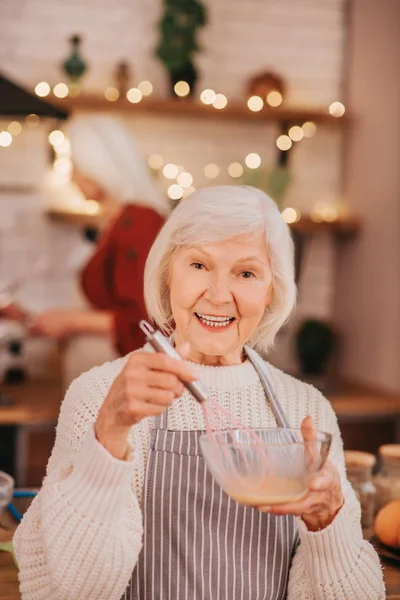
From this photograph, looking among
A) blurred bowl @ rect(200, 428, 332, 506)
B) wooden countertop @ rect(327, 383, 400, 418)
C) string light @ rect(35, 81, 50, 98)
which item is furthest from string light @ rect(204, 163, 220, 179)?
blurred bowl @ rect(200, 428, 332, 506)

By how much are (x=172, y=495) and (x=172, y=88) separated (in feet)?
9.21

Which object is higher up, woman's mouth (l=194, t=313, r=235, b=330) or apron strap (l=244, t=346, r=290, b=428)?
woman's mouth (l=194, t=313, r=235, b=330)

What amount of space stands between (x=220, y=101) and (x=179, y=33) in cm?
37

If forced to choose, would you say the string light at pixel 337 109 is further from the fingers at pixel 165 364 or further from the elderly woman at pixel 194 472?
the fingers at pixel 165 364

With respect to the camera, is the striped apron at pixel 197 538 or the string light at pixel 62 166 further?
Result: the string light at pixel 62 166

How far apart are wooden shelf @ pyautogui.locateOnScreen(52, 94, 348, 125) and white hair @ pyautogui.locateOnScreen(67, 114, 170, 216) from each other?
28.6 inches

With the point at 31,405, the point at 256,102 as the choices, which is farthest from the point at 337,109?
the point at 31,405

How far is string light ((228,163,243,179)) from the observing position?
13.3 ft

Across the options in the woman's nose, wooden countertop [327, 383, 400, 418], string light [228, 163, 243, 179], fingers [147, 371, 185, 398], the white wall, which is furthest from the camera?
string light [228, 163, 243, 179]

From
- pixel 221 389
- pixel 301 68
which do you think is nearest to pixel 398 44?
pixel 301 68

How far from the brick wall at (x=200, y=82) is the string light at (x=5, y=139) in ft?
0.09

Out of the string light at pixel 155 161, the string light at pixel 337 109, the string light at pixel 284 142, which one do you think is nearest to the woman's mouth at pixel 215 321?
the string light at pixel 155 161

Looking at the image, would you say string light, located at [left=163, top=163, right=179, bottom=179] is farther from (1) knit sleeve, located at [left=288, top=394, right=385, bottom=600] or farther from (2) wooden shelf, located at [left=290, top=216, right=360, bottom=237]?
(1) knit sleeve, located at [left=288, top=394, right=385, bottom=600]

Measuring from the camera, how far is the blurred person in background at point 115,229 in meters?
2.88
